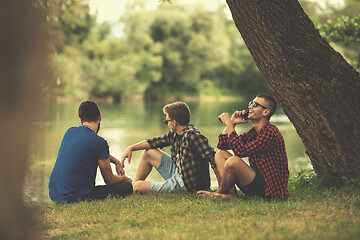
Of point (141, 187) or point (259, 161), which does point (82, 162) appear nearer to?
point (141, 187)

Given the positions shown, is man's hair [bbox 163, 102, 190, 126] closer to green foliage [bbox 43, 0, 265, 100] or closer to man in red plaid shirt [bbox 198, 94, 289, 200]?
man in red plaid shirt [bbox 198, 94, 289, 200]

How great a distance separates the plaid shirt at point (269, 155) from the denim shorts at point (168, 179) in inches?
44.9

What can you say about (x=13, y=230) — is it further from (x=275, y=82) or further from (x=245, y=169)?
(x=275, y=82)

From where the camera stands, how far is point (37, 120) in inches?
64.4

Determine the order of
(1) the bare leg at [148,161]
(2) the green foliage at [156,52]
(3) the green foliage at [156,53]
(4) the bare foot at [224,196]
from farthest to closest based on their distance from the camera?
(3) the green foliage at [156,53], (2) the green foliage at [156,52], (1) the bare leg at [148,161], (4) the bare foot at [224,196]

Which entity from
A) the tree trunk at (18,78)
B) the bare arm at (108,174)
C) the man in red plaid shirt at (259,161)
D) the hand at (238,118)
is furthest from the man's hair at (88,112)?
the tree trunk at (18,78)

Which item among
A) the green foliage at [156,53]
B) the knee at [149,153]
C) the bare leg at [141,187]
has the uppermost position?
the green foliage at [156,53]

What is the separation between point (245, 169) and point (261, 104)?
765 mm

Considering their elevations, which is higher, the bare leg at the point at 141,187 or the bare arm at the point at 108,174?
the bare arm at the point at 108,174

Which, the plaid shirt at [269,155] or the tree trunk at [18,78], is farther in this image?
the plaid shirt at [269,155]

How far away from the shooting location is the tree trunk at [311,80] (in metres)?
4.85

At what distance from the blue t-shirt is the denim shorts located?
0.96 meters

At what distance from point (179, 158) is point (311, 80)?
1876 millimetres

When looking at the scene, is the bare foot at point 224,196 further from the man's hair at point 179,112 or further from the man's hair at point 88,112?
the man's hair at point 88,112
